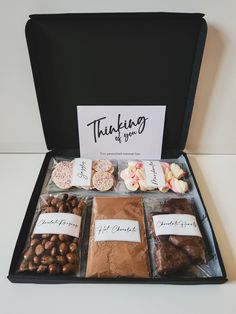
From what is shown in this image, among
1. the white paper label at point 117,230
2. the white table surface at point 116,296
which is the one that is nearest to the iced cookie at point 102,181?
the white paper label at point 117,230

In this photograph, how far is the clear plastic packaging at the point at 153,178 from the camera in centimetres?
65

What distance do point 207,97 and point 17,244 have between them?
21.4 inches

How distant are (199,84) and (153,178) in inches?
9.9

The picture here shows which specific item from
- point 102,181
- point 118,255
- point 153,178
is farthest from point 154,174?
point 118,255

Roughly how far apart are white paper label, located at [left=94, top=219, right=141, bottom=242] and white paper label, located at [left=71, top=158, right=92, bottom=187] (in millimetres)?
120

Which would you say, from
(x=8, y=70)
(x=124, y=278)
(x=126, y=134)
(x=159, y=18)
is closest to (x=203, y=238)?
(x=124, y=278)

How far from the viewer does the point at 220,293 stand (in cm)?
47

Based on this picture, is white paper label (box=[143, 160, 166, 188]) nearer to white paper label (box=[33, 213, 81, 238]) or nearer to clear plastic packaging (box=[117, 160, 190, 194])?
clear plastic packaging (box=[117, 160, 190, 194])

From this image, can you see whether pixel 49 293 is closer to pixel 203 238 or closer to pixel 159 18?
pixel 203 238

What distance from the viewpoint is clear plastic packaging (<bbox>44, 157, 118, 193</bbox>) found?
651 mm

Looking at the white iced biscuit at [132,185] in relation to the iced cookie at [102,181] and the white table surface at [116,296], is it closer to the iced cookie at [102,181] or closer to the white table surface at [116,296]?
the iced cookie at [102,181]

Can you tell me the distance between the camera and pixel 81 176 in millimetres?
658

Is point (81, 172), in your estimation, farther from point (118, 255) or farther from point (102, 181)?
point (118, 255)

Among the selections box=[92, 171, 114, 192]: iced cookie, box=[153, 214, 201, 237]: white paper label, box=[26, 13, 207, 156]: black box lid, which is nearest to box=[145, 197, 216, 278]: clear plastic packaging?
box=[153, 214, 201, 237]: white paper label
